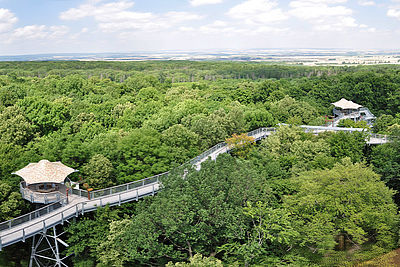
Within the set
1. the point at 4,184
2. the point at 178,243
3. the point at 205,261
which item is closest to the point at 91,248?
the point at 178,243

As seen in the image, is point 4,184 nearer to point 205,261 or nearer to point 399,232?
point 205,261

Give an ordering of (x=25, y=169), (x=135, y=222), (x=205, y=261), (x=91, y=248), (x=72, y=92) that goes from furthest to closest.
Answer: (x=72, y=92) → (x=25, y=169) → (x=91, y=248) → (x=135, y=222) → (x=205, y=261)

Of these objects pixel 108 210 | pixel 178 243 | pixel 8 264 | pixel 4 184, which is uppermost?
pixel 4 184

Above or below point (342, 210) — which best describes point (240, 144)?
Answer: above

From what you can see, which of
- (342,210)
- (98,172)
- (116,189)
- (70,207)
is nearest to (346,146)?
(342,210)

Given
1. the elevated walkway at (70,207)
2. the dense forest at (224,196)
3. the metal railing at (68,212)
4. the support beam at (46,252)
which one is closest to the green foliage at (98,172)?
the dense forest at (224,196)

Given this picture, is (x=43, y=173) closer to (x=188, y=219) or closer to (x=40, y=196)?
(x=40, y=196)

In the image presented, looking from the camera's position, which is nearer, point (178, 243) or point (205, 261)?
point (205, 261)

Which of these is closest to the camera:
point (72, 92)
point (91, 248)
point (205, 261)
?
point (205, 261)

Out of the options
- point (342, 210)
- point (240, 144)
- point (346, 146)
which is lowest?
point (342, 210)

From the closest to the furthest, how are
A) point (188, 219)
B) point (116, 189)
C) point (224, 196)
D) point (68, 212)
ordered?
point (188, 219) → point (224, 196) → point (68, 212) → point (116, 189)
